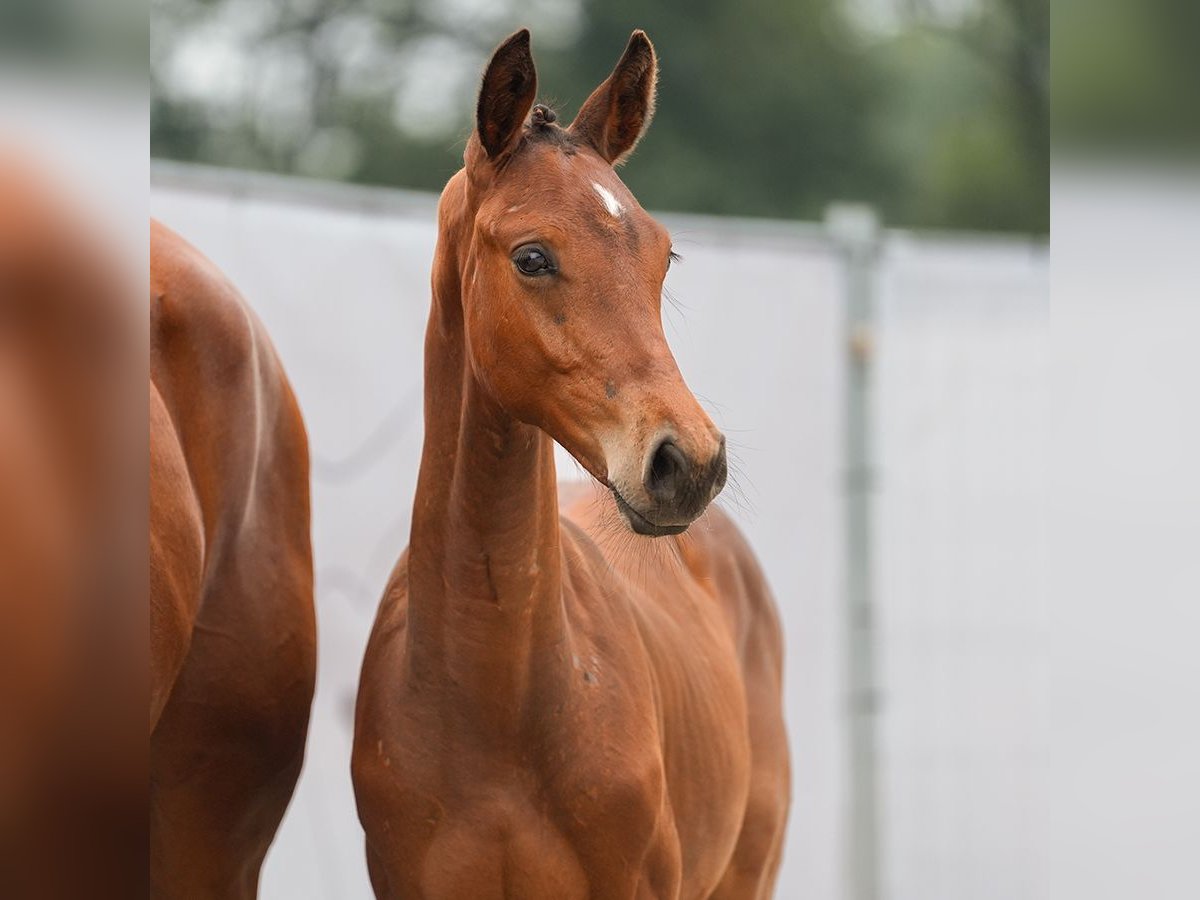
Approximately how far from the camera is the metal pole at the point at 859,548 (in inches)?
179

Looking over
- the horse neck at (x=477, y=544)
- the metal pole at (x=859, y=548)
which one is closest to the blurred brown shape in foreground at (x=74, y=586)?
the horse neck at (x=477, y=544)

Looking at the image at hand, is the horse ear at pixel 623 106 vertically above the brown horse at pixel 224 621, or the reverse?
the horse ear at pixel 623 106

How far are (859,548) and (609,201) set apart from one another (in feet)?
10.0

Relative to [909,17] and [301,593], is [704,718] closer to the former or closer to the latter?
[301,593]

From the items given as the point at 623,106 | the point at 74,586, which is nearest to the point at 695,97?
the point at 623,106

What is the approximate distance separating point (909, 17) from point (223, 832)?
1451 centimetres

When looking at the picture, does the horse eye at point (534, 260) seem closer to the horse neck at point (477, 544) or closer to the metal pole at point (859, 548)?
the horse neck at point (477, 544)

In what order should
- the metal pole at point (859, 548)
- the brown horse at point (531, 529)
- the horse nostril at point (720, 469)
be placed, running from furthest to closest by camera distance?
the metal pole at point (859, 548), the brown horse at point (531, 529), the horse nostril at point (720, 469)

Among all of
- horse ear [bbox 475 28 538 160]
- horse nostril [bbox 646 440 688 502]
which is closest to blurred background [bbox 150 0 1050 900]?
horse nostril [bbox 646 440 688 502]

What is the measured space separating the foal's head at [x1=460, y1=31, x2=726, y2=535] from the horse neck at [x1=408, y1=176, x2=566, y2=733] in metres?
0.08

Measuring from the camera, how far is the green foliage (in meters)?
12.3

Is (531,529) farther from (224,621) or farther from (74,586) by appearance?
(74,586)

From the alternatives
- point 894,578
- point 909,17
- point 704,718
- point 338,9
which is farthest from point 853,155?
point 704,718

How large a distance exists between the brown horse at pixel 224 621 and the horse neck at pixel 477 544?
0.32 m
